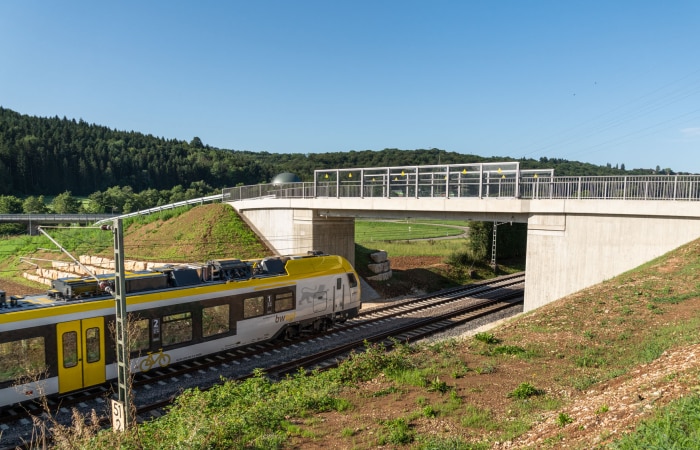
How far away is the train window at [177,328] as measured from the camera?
15.3 m

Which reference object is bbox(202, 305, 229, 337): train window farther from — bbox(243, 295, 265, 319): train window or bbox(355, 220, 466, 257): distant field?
bbox(355, 220, 466, 257): distant field

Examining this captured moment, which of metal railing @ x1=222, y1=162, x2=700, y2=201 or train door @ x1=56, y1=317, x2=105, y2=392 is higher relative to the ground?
metal railing @ x1=222, y1=162, x2=700, y2=201

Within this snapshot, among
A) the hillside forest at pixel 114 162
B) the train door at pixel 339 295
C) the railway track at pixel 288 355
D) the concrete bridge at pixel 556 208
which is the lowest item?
the railway track at pixel 288 355

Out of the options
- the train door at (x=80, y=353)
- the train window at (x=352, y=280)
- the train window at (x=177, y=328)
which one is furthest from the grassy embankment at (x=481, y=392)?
the train window at (x=352, y=280)

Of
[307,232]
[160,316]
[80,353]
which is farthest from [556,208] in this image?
[80,353]

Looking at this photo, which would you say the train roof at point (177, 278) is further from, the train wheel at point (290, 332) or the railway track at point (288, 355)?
the railway track at point (288, 355)

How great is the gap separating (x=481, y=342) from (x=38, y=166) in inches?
5026

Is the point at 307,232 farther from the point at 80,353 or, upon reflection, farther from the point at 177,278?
the point at 80,353

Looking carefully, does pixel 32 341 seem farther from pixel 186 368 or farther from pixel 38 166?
pixel 38 166

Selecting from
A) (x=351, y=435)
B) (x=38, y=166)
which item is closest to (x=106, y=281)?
(x=351, y=435)

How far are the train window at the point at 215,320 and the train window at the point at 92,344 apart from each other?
3.51 metres

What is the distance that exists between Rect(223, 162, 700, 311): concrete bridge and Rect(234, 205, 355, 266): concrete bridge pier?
2570 millimetres

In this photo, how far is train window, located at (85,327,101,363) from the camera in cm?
1341

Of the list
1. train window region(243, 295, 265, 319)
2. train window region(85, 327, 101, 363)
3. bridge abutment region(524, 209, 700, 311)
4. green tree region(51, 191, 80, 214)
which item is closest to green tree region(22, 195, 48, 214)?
green tree region(51, 191, 80, 214)
